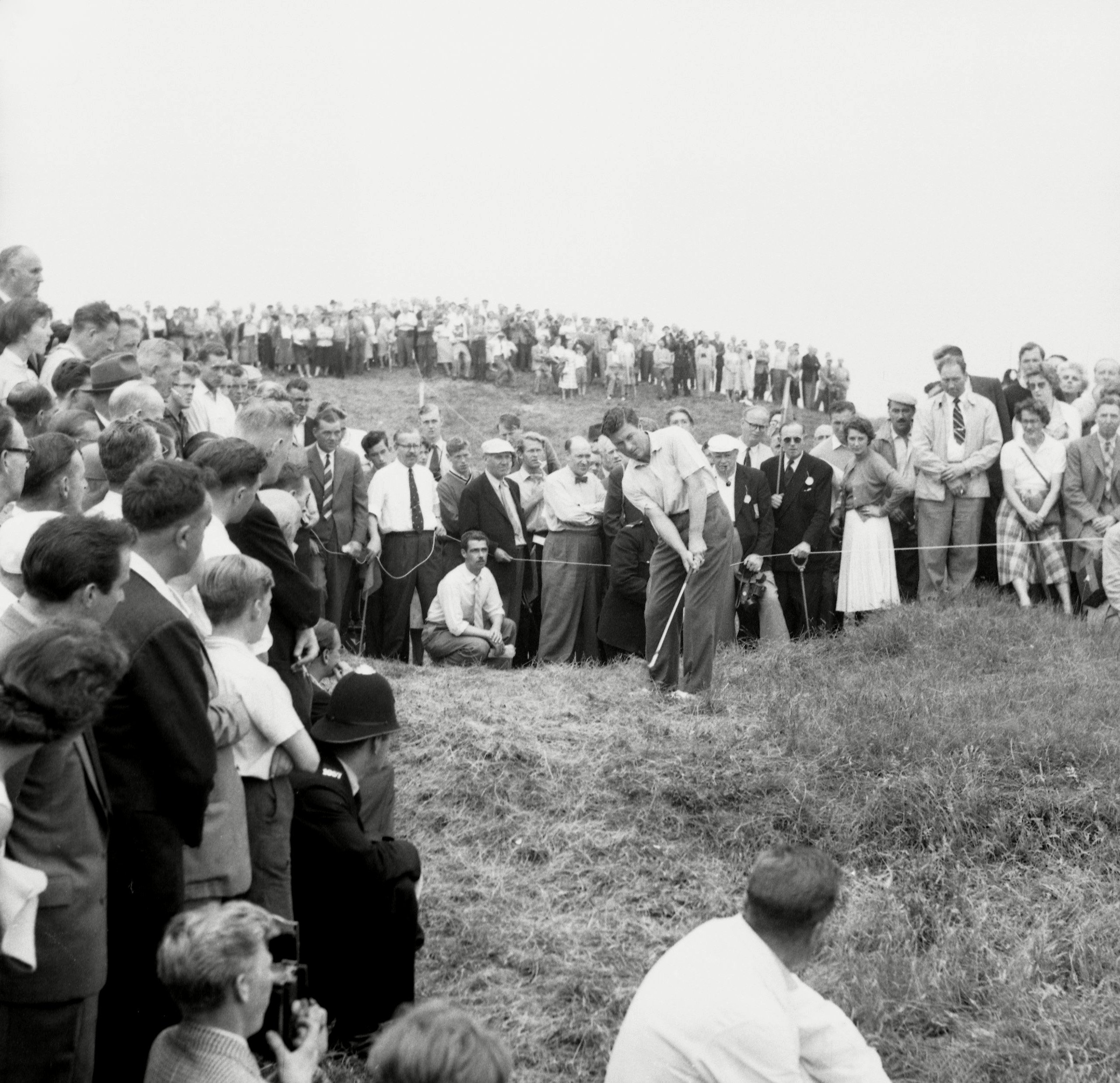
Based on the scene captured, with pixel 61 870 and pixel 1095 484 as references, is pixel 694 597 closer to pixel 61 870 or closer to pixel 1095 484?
pixel 1095 484

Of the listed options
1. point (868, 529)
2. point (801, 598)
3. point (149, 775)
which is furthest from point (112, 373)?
point (868, 529)

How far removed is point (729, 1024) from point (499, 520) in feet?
26.8

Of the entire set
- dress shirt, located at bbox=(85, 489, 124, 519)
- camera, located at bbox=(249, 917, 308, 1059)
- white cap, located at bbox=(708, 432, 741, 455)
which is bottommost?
camera, located at bbox=(249, 917, 308, 1059)

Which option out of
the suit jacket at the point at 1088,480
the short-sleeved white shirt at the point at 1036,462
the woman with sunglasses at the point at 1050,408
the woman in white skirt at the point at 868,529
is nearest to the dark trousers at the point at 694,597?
the woman in white skirt at the point at 868,529

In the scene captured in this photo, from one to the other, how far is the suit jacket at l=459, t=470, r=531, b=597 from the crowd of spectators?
55mm

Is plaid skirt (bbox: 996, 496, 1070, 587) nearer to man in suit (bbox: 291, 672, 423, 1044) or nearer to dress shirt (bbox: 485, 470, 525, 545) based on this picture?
dress shirt (bbox: 485, 470, 525, 545)

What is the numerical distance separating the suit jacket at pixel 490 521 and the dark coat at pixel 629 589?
0.92 m

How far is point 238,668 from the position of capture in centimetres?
479

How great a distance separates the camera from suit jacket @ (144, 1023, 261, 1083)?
3457mm

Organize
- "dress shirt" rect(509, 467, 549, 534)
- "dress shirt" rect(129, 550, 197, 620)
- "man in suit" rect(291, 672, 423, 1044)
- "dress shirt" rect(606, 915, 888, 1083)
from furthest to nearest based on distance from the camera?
"dress shirt" rect(509, 467, 549, 534), "man in suit" rect(291, 672, 423, 1044), "dress shirt" rect(129, 550, 197, 620), "dress shirt" rect(606, 915, 888, 1083)

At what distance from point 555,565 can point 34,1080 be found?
28.0 ft

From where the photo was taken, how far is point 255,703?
4.75 metres

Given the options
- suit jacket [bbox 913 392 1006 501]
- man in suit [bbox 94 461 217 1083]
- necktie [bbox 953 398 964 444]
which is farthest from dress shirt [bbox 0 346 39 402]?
necktie [bbox 953 398 964 444]

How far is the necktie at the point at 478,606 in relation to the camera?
1106 centimetres
